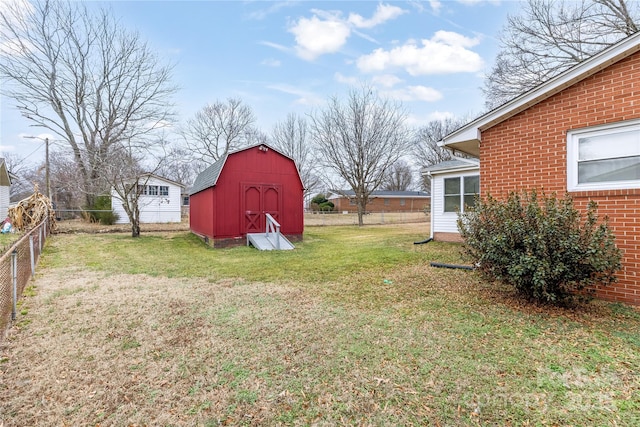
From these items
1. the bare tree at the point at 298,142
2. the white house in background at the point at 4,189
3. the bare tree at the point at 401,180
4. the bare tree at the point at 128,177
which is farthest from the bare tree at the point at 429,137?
the white house in background at the point at 4,189

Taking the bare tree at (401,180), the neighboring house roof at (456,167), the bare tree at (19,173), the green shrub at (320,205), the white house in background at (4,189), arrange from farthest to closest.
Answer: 1. the bare tree at (401,180)
2. the green shrub at (320,205)
3. the bare tree at (19,173)
4. the white house in background at (4,189)
5. the neighboring house roof at (456,167)

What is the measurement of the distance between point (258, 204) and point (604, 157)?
1039 centimetres

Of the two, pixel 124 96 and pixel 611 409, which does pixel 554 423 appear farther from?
pixel 124 96

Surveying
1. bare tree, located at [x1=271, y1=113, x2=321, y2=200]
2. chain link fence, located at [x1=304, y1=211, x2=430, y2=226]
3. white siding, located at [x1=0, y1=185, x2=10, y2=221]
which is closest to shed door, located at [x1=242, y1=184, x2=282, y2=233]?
chain link fence, located at [x1=304, y1=211, x2=430, y2=226]

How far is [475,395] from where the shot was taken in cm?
245

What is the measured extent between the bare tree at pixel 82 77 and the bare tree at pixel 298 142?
1174 cm

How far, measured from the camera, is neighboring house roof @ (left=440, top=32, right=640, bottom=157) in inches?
170

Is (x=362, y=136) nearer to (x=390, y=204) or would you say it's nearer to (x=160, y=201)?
(x=160, y=201)

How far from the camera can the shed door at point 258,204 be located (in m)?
12.2

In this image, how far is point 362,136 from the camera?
2372cm

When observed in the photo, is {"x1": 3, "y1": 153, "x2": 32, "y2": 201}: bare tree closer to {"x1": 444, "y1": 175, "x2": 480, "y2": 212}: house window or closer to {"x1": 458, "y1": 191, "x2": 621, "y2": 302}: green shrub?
{"x1": 444, "y1": 175, "x2": 480, "y2": 212}: house window

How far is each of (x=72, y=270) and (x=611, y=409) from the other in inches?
371

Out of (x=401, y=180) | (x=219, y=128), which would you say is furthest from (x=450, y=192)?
(x=401, y=180)

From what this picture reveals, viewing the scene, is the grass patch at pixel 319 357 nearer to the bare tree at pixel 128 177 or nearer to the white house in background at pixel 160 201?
the bare tree at pixel 128 177
